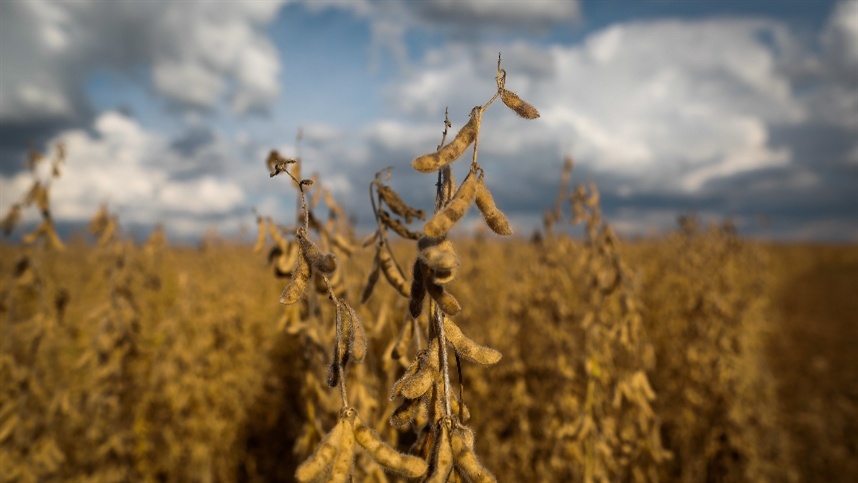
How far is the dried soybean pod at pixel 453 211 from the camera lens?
878mm

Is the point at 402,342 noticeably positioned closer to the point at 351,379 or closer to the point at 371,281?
the point at 371,281

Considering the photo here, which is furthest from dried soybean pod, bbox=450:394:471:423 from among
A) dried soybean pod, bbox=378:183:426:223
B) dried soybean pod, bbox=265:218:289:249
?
dried soybean pod, bbox=265:218:289:249

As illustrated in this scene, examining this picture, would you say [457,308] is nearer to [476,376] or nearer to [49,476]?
[49,476]

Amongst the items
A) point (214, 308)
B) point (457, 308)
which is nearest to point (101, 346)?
point (214, 308)

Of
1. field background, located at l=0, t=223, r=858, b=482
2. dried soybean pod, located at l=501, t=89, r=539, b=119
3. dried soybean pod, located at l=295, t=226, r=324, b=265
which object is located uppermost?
dried soybean pod, located at l=501, t=89, r=539, b=119

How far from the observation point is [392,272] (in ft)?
5.04

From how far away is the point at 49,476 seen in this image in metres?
3.72

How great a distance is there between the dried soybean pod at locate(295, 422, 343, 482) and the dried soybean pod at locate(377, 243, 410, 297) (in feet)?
2.01

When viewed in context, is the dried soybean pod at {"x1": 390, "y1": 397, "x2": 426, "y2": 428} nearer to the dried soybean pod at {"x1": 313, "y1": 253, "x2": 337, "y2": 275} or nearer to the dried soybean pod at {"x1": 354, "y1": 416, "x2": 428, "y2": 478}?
the dried soybean pod at {"x1": 354, "y1": 416, "x2": 428, "y2": 478}

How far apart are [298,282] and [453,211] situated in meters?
0.33

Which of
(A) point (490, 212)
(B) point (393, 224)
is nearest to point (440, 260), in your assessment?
(A) point (490, 212)

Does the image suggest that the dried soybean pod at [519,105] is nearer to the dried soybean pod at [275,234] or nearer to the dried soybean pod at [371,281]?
the dried soybean pod at [371,281]

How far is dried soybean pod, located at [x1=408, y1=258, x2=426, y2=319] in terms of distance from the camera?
37.1 inches

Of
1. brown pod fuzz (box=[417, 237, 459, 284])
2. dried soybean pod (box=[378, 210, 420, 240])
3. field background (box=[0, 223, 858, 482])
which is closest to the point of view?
brown pod fuzz (box=[417, 237, 459, 284])
